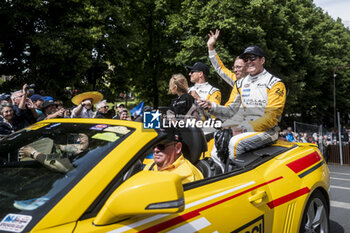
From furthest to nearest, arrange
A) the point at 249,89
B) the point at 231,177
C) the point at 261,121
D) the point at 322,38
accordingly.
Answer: the point at 322,38
the point at 249,89
the point at 261,121
the point at 231,177

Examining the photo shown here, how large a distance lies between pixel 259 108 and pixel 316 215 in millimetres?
1120

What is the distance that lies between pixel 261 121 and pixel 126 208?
2.19m

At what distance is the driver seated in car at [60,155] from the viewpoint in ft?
5.95

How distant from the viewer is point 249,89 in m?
3.56

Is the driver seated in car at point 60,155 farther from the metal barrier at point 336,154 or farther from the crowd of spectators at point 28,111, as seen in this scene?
the metal barrier at point 336,154

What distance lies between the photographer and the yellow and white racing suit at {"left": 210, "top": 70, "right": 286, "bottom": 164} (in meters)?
3.21

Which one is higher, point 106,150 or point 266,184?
point 106,150

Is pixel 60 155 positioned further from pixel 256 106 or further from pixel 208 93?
pixel 208 93

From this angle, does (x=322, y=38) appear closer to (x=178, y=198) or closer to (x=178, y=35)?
(x=178, y=35)

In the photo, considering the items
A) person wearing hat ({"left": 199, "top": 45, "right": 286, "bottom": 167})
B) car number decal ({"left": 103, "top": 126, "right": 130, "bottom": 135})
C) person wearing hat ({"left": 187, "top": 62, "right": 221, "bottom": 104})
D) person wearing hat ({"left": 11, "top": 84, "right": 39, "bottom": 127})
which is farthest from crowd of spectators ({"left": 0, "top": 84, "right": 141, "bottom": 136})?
car number decal ({"left": 103, "top": 126, "right": 130, "bottom": 135})

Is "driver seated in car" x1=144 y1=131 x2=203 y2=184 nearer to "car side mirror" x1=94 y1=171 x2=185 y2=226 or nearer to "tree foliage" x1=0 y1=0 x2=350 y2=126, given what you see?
"car side mirror" x1=94 y1=171 x2=185 y2=226

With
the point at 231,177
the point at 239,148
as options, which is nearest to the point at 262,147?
the point at 239,148

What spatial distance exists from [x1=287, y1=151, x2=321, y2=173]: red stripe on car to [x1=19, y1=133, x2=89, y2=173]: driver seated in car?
5.44 ft

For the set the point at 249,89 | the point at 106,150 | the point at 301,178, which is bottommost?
the point at 301,178
